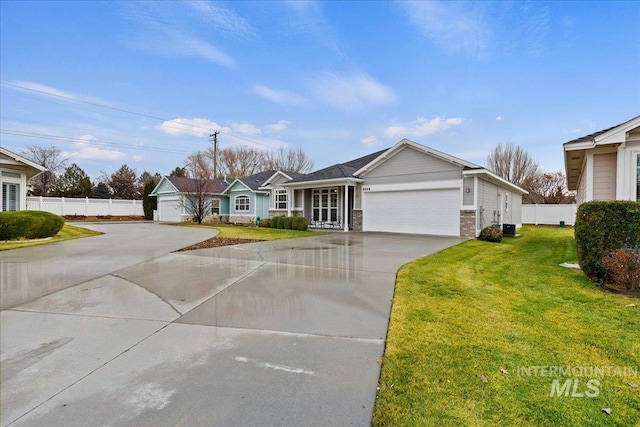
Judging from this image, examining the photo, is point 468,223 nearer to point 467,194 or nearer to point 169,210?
point 467,194

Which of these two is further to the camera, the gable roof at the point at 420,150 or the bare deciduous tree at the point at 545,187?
the bare deciduous tree at the point at 545,187

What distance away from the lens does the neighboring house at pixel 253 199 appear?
79.8 ft

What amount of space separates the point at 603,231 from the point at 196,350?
734 centimetres

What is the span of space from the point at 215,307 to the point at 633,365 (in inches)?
191

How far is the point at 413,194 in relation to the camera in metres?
16.4

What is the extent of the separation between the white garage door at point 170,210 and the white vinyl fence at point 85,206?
186 inches

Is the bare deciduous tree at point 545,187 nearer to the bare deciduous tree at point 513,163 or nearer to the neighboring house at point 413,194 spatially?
the bare deciduous tree at point 513,163

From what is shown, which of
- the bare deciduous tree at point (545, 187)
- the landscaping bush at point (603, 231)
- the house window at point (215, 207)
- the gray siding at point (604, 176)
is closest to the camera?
the landscaping bush at point (603, 231)

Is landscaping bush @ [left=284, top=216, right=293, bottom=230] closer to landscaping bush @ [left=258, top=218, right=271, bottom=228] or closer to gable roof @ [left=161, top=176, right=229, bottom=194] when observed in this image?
landscaping bush @ [left=258, top=218, right=271, bottom=228]

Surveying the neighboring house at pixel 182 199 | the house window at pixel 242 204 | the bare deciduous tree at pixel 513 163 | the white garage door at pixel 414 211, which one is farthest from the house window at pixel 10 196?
the bare deciduous tree at pixel 513 163

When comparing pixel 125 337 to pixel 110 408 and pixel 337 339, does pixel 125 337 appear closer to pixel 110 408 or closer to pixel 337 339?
pixel 110 408

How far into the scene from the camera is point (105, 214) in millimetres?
32250

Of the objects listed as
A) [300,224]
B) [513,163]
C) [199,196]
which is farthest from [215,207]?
[513,163]

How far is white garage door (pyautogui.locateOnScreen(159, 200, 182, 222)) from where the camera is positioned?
98.5 ft
